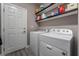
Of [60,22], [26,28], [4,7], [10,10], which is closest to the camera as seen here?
[60,22]

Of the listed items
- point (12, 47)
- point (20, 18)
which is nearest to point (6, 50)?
point (12, 47)

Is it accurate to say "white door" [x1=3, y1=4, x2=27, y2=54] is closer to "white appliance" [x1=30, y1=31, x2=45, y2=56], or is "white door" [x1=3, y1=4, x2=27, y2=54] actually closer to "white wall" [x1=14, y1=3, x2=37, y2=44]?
"white wall" [x1=14, y1=3, x2=37, y2=44]

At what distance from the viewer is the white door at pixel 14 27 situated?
8.21 ft

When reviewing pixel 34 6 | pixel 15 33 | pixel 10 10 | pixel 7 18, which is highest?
pixel 34 6

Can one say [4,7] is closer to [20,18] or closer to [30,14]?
[20,18]

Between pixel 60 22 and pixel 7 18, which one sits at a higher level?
pixel 7 18

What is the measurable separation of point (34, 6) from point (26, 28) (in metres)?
1.41

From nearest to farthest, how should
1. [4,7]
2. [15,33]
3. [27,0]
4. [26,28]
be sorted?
[27,0] < [4,7] < [15,33] < [26,28]

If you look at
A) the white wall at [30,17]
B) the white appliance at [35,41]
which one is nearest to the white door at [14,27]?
the white wall at [30,17]

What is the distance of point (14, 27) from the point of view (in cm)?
283

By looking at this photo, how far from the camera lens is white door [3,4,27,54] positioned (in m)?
2.50

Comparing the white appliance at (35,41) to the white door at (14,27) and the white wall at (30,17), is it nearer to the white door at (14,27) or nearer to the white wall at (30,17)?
the white door at (14,27)

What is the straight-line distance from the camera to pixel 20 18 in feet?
10.1

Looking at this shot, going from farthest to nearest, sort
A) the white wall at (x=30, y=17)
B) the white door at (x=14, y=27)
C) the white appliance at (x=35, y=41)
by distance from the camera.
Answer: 1. the white wall at (x=30, y=17)
2. the white door at (x=14, y=27)
3. the white appliance at (x=35, y=41)
